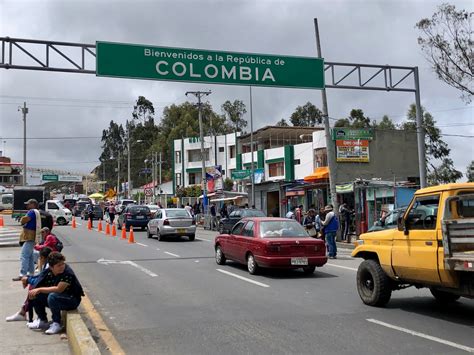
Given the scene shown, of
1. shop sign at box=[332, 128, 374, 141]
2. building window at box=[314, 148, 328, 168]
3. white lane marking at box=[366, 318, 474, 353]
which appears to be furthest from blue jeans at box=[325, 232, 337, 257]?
building window at box=[314, 148, 328, 168]

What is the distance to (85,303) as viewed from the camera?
29.4 ft

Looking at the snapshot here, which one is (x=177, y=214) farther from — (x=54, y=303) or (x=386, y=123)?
(x=386, y=123)

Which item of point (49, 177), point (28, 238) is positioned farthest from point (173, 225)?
point (49, 177)

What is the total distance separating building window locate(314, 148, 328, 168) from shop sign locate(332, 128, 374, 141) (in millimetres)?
4824

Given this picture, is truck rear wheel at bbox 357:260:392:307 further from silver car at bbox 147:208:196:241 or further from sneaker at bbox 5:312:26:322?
silver car at bbox 147:208:196:241

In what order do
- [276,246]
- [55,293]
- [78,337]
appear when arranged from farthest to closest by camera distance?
[276,246] → [55,293] → [78,337]

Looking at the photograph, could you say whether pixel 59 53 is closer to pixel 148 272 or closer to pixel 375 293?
pixel 148 272

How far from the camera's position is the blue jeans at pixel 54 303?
6.96m

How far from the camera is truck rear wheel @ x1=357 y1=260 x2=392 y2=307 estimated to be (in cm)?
852

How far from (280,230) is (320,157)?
106ft

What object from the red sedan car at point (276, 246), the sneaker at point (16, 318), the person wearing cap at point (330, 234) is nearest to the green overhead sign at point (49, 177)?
the person wearing cap at point (330, 234)

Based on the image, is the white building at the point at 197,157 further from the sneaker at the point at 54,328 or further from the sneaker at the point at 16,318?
the sneaker at the point at 54,328

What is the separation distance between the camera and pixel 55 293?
23.0 ft

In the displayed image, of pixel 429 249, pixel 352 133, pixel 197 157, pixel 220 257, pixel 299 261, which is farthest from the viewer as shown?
pixel 197 157
